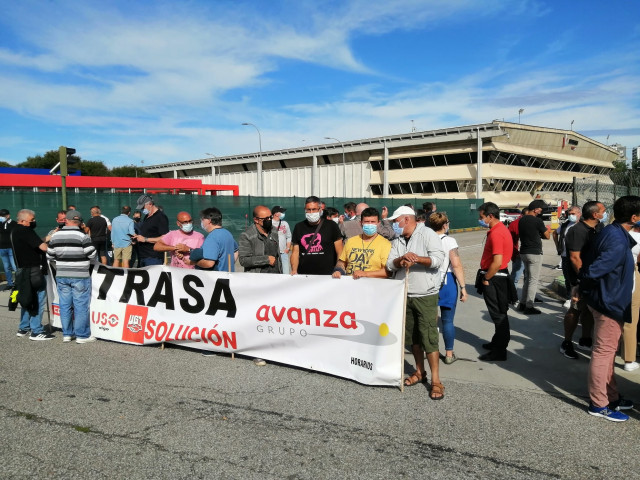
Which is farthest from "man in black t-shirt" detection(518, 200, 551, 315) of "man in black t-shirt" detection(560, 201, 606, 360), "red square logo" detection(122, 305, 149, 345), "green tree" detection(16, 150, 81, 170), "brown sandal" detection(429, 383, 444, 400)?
"green tree" detection(16, 150, 81, 170)

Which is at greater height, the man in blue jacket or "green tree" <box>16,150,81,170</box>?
"green tree" <box>16,150,81,170</box>

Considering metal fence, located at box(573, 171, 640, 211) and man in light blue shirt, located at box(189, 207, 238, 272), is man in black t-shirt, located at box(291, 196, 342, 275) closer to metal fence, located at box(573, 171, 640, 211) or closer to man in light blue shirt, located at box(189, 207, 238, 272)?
man in light blue shirt, located at box(189, 207, 238, 272)

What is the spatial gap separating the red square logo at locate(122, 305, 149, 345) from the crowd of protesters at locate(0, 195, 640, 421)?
0.60 meters

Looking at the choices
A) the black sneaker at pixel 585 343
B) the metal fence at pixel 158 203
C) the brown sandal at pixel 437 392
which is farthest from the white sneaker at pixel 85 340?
the metal fence at pixel 158 203

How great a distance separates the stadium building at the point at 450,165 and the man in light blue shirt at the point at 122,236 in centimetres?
3421

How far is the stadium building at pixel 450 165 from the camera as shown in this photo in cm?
5272

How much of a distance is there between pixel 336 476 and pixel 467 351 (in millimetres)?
3490

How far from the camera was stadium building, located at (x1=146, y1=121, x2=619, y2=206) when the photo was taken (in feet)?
173

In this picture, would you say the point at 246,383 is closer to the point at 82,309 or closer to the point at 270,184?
the point at 82,309

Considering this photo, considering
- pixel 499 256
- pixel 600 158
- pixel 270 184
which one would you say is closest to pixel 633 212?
pixel 499 256

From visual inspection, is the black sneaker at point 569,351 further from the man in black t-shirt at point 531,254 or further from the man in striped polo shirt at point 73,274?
the man in striped polo shirt at point 73,274

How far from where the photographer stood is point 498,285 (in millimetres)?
5988

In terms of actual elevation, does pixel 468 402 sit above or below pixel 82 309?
below

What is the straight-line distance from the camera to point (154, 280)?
6.46m
